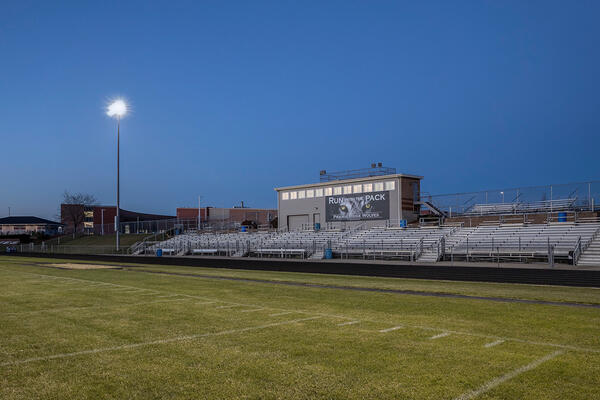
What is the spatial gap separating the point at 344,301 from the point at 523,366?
573 cm

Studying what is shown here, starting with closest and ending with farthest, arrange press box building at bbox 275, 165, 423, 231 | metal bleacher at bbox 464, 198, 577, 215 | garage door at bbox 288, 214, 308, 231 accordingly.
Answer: metal bleacher at bbox 464, 198, 577, 215, press box building at bbox 275, 165, 423, 231, garage door at bbox 288, 214, 308, 231

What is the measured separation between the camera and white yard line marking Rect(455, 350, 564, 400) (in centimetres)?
455

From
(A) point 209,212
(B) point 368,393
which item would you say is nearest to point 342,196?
(B) point 368,393

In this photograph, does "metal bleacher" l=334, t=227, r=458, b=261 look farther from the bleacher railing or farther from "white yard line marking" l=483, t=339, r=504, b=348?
"white yard line marking" l=483, t=339, r=504, b=348

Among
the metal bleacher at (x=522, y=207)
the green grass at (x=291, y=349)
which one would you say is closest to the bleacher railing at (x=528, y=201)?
the metal bleacher at (x=522, y=207)

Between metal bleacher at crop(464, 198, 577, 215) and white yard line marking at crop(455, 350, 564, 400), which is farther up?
metal bleacher at crop(464, 198, 577, 215)

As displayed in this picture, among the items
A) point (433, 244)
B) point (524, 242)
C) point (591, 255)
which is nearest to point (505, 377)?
point (591, 255)

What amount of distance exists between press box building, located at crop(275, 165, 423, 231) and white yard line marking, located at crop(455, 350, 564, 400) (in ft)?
119

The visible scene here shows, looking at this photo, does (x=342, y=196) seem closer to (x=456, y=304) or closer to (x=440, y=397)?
(x=456, y=304)

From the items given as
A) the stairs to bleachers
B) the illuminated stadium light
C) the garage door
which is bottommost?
the stairs to bleachers

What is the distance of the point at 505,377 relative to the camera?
16.6ft

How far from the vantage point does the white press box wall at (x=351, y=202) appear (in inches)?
1681

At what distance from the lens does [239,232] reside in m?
54.5

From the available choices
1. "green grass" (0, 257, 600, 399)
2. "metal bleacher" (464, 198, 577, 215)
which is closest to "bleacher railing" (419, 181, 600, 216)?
"metal bleacher" (464, 198, 577, 215)
